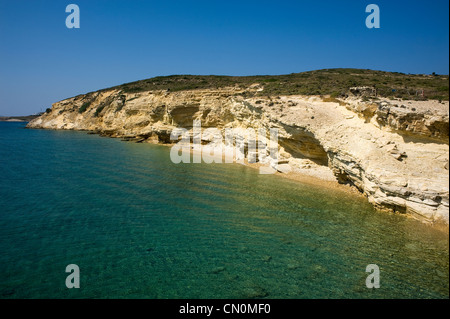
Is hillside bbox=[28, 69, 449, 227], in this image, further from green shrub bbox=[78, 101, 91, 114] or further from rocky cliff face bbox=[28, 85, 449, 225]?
green shrub bbox=[78, 101, 91, 114]

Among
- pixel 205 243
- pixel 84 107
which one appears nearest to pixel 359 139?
pixel 205 243

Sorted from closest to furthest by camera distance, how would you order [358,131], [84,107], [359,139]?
1. [359,139]
2. [358,131]
3. [84,107]

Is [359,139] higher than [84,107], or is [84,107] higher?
[84,107]

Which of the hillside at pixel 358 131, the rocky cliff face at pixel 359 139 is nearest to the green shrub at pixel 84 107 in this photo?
the hillside at pixel 358 131

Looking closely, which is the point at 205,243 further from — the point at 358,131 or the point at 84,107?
the point at 84,107

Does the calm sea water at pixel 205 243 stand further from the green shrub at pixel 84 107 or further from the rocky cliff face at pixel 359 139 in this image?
the green shrub at pixel 84 107

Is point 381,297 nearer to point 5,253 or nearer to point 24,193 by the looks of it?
point 5,253

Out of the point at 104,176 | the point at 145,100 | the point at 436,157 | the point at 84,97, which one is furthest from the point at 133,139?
the point at 436,157
